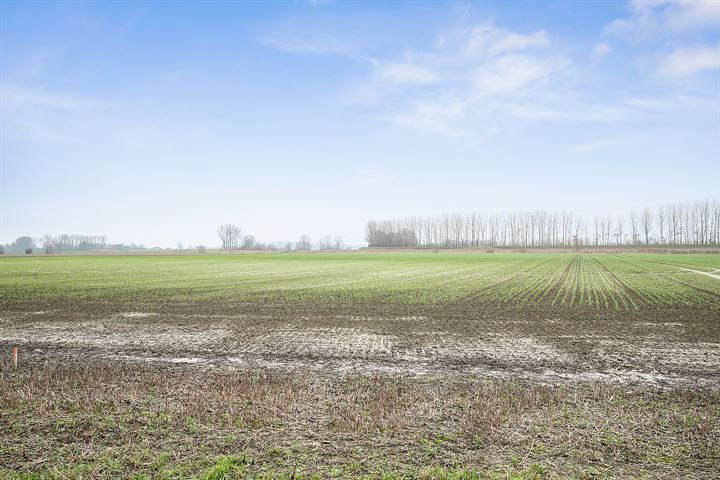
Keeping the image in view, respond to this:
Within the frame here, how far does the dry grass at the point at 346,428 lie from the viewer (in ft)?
18.4

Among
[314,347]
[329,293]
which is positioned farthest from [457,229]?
[314,347]

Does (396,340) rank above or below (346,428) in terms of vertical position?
below

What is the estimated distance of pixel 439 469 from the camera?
18.1 ft

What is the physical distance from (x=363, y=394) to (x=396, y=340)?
5095 mm

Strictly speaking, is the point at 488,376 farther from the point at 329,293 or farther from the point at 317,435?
the point at 329,293

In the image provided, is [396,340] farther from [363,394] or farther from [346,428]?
[346,428]

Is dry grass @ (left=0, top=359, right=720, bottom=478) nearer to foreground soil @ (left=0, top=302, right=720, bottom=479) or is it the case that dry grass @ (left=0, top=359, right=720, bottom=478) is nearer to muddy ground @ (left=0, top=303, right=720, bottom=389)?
foreground soil @ (left=0, top=302, right=720, bottom=479)

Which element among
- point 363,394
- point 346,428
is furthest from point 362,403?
point 346,428

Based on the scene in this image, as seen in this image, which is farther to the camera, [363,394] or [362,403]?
[363,394]

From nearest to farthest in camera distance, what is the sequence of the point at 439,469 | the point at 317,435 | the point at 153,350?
1. the point at 439,469
2. the point at 317,435
3. the point at 153,350

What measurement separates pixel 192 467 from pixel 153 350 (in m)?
7.38

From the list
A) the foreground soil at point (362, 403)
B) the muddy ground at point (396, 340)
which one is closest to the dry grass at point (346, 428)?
the foreground soil at point (362, 403)

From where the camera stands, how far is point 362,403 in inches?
306

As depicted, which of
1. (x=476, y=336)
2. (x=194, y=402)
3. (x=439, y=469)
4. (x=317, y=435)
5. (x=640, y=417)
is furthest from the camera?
(x=476, y=336)
